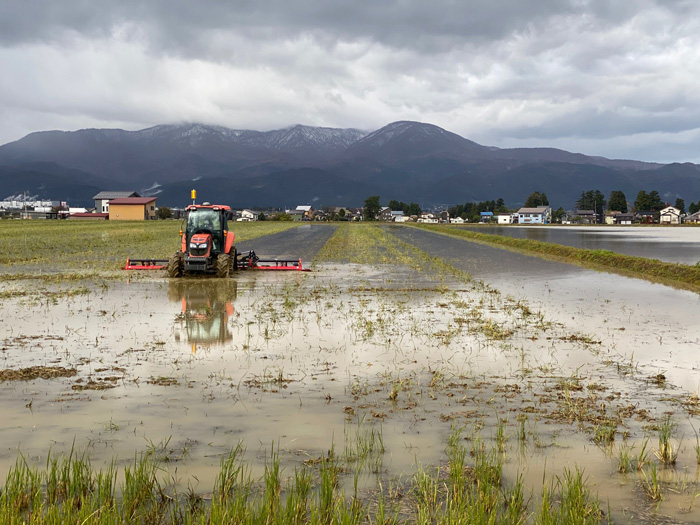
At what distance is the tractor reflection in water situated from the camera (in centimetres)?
1028

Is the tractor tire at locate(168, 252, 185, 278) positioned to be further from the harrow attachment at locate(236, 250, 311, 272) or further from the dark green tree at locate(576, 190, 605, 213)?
the dark green tree at locate(576, 190, 605, 213)

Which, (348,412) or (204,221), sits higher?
(204,221)

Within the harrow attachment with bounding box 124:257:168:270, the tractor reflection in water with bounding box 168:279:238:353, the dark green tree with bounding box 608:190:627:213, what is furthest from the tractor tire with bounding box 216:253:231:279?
the dark green tree with bounding box 608:190:627:213

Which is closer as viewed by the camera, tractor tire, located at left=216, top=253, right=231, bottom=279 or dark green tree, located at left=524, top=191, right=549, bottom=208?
tractor tire, located at left=216, top=253, right=231, bottom=279

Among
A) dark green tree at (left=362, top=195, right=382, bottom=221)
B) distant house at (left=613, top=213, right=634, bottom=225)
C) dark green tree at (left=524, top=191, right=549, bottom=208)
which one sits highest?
dark green tree at (left=524, top=191, right=549, bottom=208)

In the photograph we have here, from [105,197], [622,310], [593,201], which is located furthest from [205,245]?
[593,201]

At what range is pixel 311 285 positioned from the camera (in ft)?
59.3

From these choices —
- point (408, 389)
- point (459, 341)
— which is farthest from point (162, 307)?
point (408, 389)

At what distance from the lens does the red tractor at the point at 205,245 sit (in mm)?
19141

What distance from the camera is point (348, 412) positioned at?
20.8 ft

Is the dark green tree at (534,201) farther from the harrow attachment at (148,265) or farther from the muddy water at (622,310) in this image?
the harrow attachment at (148,265)

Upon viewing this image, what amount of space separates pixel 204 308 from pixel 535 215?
170m

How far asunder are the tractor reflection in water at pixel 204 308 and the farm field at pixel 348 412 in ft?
0.37

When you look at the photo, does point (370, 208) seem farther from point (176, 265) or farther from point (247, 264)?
point (176, 265)
